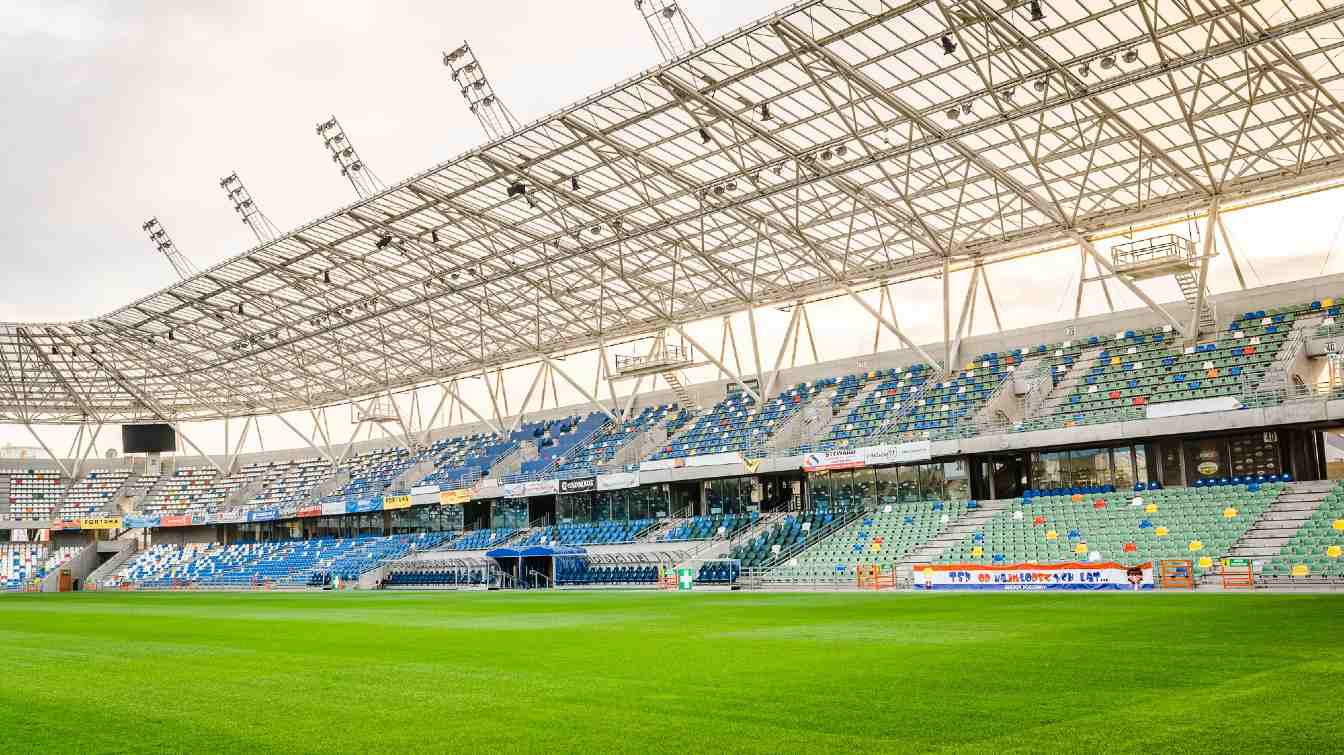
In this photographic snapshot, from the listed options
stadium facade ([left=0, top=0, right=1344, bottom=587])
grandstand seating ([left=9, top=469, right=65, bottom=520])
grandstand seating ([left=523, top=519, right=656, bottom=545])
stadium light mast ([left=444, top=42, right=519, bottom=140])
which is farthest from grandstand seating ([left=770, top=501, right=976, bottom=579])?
grandstand seating ([left=9, top=469, right=65, bottom=520])

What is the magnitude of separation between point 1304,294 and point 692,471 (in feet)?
79.2

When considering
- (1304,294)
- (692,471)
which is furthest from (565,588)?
(1304,294)

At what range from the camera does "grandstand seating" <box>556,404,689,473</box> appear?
56.2 meters

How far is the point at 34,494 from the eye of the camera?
7838 centimetres

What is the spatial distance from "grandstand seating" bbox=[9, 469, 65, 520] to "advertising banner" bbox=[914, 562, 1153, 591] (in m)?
67.3

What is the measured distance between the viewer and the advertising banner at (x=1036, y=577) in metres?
27.8

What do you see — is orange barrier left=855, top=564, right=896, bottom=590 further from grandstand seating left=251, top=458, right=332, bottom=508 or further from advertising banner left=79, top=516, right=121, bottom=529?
advertising banner left=79, top=516, right=121, bottom=529

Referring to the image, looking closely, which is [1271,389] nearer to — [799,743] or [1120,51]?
[1120,51]

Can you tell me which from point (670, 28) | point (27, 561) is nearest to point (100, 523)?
point (27, 561)

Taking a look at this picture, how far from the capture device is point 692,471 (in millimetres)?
48188

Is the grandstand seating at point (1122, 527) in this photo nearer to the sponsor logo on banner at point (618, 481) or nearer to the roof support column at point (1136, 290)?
the roof support column at point (1136, 290)

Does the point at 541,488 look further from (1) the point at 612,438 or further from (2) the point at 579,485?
(1) the point at 612,438

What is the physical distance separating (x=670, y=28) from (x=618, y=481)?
24.9m

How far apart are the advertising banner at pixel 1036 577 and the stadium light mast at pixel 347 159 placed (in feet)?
81.5
